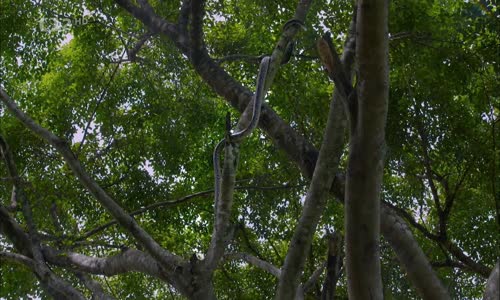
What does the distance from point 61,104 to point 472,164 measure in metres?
4.51

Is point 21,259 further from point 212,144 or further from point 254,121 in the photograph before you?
point 212,144

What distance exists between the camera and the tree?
5.31m

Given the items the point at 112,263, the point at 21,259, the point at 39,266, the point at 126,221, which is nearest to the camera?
the point at 126,221

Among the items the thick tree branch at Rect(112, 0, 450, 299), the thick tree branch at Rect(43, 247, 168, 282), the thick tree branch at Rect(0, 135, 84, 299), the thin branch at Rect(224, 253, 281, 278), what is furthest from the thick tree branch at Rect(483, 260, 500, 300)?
the thick tree branch at Rect(0, 135, 84, 299)

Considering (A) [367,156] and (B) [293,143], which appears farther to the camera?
(B) [293,143]

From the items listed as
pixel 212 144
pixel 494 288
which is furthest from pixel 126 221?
pixel 212 144

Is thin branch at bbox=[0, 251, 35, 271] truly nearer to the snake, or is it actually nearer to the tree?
the tree

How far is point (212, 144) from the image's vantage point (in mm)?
8305

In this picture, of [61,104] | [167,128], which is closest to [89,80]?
[61,104]

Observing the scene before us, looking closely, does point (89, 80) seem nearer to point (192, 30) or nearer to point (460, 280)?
point (192, 30)

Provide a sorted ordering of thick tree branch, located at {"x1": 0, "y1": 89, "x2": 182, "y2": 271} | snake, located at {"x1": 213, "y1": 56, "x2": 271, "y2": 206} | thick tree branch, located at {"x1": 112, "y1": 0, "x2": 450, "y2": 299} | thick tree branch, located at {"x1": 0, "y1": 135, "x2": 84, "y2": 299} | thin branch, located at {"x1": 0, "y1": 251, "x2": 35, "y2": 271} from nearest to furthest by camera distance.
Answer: snake, located at {"x1": 213, "y1": 56, "x2": 271, "y2": 206}, thick tree branch, located at {"x1": 112, "y1": 0, "x2": 450, "y2": 299}, thick tree branch, located at {"x1": 0, "y1": 89, "x2": 182, "y2": 271}, thick tree branch, located at {"x1": 0, "y1": 135, "x2": 84, "y2": 299}, thin branch, located at {"x1": 0, "y1": 251, "x2": 35, "y2": 271}

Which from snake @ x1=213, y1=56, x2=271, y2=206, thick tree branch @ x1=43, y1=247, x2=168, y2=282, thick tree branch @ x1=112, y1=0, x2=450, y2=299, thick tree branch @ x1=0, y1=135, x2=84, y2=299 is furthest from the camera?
thick tree branch @ x1=0, y1=135, x2=84, y2=299

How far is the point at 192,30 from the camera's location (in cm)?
576

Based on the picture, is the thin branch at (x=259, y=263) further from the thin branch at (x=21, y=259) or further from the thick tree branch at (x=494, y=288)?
the thick tree branch at (x=494, y=288)
